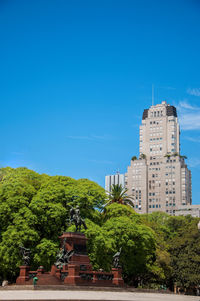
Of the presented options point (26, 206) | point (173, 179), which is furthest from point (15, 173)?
point (173, 179)

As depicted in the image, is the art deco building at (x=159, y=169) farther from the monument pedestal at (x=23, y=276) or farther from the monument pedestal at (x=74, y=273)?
the monument pedestal at (x=23, y=276)

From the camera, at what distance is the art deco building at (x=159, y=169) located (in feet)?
463

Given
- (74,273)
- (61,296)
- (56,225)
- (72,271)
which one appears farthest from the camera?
(56,225)

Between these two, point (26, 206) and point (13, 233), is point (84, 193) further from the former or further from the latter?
point (13, 233)

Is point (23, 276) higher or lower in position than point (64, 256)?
lower

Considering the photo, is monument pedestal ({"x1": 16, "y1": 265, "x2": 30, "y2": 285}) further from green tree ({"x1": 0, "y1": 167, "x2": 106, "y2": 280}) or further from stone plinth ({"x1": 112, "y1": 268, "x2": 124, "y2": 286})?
stone plinth ({"x1": 112, "y1": 268, "x2": 124, "y2": 286})

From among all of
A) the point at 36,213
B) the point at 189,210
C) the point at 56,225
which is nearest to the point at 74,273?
the point at 56,225

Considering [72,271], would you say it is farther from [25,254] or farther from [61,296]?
[61,296]

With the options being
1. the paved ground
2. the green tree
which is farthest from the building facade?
the paved ground

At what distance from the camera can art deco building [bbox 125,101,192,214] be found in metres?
141

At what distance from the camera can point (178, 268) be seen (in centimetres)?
5678

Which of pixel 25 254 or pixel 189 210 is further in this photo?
pixel 189 210

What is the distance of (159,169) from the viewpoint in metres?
146

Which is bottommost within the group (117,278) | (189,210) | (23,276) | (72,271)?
(117,278)
